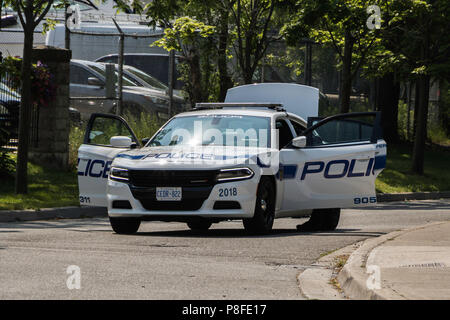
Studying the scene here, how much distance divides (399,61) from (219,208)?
13749 mm

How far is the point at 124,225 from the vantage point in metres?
12.9

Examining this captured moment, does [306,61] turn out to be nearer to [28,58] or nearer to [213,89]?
[213,89]

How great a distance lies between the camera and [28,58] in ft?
57.8

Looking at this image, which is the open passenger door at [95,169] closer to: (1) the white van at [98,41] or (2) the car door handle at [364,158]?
(2) the car door handle at [364,158]

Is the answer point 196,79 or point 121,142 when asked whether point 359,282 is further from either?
point 196,79

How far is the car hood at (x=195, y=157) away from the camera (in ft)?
39.9

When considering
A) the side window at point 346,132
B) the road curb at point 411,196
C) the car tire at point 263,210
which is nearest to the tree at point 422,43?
the road curb at point 411,196

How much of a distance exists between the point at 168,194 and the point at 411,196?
40.7 ft

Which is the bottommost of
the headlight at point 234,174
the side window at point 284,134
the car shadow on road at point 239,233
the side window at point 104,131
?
the car shadow on road at point 239,233

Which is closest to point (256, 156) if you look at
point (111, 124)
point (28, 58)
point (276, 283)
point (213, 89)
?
point (276, 283)

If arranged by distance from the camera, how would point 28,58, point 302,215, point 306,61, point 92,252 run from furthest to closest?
point 306,61 < point 28,58 < point 302,215 < point 92,252

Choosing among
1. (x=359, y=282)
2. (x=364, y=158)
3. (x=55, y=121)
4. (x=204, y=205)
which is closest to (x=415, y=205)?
(x=55, y=121)

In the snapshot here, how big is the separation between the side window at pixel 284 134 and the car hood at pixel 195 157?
1.26 metres

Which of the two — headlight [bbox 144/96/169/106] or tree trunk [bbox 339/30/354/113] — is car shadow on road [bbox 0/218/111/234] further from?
tree trunk [bbox 339/30/354/113]
